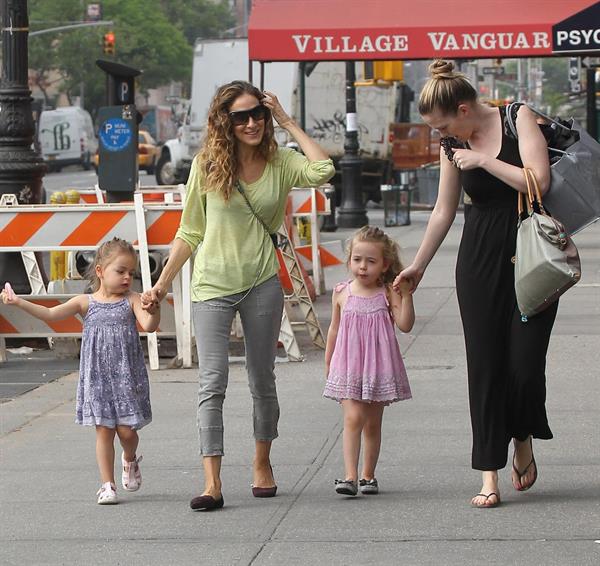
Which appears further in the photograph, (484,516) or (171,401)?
(171,401)

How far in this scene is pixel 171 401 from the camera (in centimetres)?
895

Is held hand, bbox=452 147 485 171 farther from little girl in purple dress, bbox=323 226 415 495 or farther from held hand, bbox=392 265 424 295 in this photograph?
little girl in purple dress, bbox=323 226 415 495

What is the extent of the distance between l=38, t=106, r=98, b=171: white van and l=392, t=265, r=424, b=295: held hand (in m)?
56.9

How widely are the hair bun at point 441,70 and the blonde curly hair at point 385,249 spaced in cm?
79

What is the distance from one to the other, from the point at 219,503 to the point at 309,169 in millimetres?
1449

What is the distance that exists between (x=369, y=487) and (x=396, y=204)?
19334 millimetres

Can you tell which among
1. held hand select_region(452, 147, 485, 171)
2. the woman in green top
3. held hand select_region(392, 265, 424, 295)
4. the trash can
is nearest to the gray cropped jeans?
the woman in green top

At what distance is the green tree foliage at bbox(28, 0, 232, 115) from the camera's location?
81.8m

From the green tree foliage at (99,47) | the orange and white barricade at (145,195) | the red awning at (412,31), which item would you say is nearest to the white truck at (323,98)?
the red awning at (412,31)

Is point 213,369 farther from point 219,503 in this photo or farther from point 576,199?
point 576,199

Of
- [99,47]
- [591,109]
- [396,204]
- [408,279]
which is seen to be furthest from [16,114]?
[99,47]

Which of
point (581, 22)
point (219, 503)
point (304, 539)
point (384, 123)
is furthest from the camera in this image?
point (384, 123)

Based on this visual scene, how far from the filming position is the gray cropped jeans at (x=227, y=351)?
613 centimetres

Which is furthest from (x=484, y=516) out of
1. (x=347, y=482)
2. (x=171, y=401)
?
(x=171, y=401)
